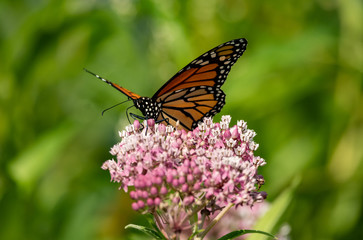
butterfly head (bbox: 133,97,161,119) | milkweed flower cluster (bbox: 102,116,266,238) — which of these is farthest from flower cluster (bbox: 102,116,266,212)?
butterfly head (bbox: 133,97,161,119)

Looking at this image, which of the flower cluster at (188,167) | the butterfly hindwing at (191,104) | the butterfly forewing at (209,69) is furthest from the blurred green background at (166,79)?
the flower cluster at (188,167)

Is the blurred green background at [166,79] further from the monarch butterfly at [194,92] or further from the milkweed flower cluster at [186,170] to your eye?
the milkweed flower cluster at [186,170]

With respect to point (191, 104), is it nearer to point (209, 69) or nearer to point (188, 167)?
point (209, 69)

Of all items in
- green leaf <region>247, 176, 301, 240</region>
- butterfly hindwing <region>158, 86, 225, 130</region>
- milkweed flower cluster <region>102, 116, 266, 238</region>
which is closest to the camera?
milkweed flower cluster <region>102, 116, 266, 238</region>

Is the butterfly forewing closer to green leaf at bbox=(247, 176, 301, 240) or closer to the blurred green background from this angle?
green leaf at bbox=(247, 176, 301, 240)

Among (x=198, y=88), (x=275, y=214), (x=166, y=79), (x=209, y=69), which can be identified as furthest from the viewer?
(x=166, y=79)

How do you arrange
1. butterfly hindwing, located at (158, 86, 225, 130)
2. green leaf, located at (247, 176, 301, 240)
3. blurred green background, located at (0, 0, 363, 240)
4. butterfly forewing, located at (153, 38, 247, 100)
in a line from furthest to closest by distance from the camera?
blurred green background, located at (0, 0, 363, 240), butterfly hindwing, located at (158, 86, 225, 130), butterfly forewing, located at (153, 38, 247, 100), green leaf, located at (247, 176, 301, 240)

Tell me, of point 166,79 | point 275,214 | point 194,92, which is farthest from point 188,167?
point 166,79
